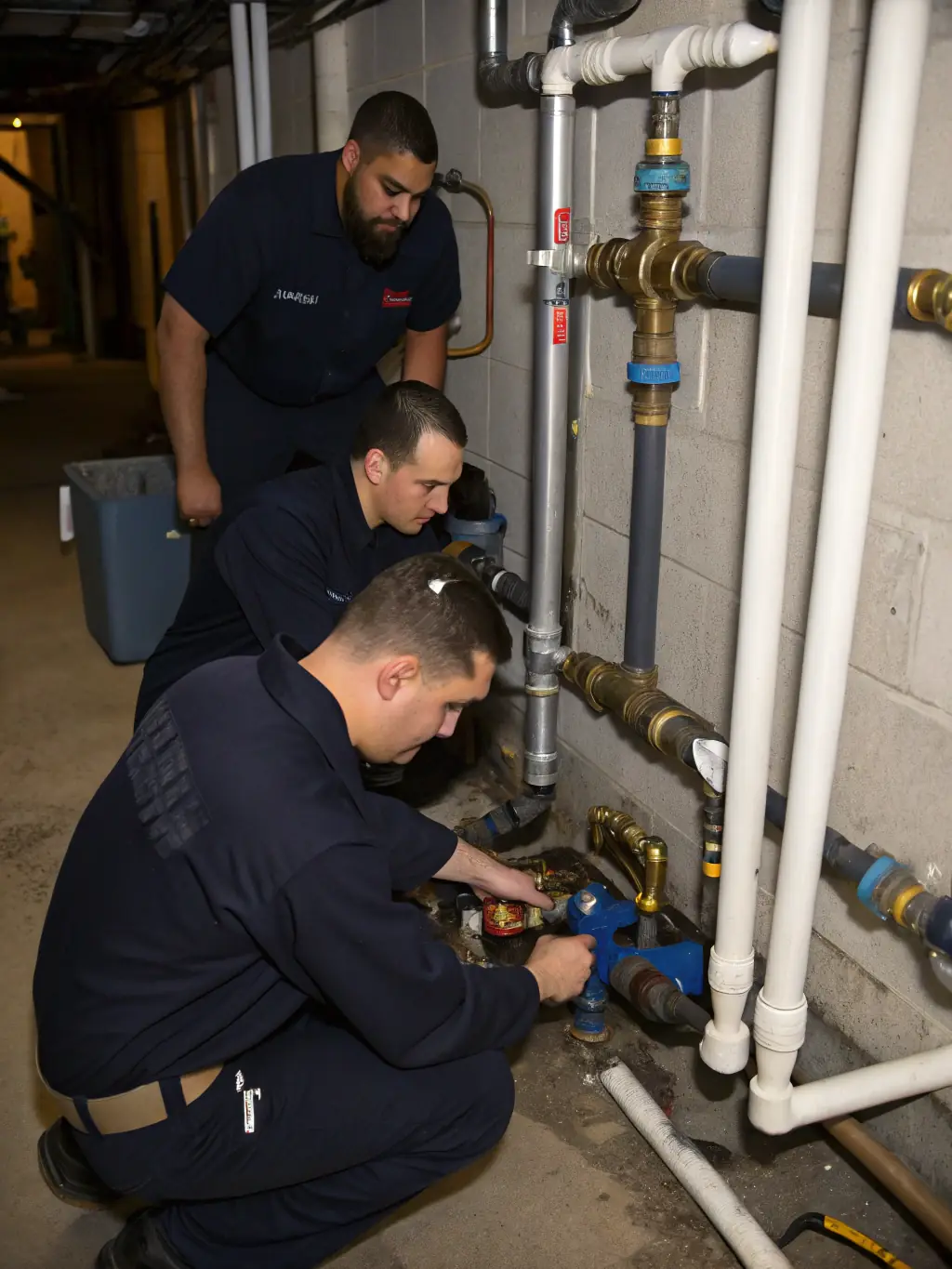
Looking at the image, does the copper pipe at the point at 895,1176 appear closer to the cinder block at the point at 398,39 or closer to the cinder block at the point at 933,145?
the cinder block at the point at 933,145

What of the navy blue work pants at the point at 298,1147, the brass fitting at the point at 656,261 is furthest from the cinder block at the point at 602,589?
the navy blue work pants at the point at 298,1147

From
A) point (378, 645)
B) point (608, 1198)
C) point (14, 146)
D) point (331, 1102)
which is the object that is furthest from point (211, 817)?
point (14, 146)

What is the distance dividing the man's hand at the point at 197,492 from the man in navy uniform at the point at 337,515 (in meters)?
0.46

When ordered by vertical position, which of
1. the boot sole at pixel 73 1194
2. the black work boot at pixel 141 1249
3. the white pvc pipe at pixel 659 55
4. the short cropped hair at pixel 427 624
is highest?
the white pvc pipe at pixel 659 55

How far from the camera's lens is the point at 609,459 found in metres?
2.10

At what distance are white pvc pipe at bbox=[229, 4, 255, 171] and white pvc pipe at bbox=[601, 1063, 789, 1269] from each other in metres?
2.59

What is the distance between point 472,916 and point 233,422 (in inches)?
49.3

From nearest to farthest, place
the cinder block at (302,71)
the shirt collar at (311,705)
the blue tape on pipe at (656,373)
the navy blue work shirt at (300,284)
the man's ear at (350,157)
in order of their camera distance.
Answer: the shirt collar at (311,705)
the blue tape on pipe at (656,373)
the man's ear at (350,157)
the navy blue work shirt at (300,284)
the cinder block at (302,71)

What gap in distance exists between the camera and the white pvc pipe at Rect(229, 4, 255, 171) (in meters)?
3.18

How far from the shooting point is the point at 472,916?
2111mm

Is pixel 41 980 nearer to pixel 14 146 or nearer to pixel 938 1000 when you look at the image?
pixel 938 1000

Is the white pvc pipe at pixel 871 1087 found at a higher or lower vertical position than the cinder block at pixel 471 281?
lower

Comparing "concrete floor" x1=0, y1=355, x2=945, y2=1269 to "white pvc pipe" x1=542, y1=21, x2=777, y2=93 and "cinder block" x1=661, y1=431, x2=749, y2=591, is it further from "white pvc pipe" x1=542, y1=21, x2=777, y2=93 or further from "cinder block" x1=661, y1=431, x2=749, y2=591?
"white pvc pipe" x1=542, y1=21, x2=777, y2=93

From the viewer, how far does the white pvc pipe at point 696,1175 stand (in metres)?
1.46
